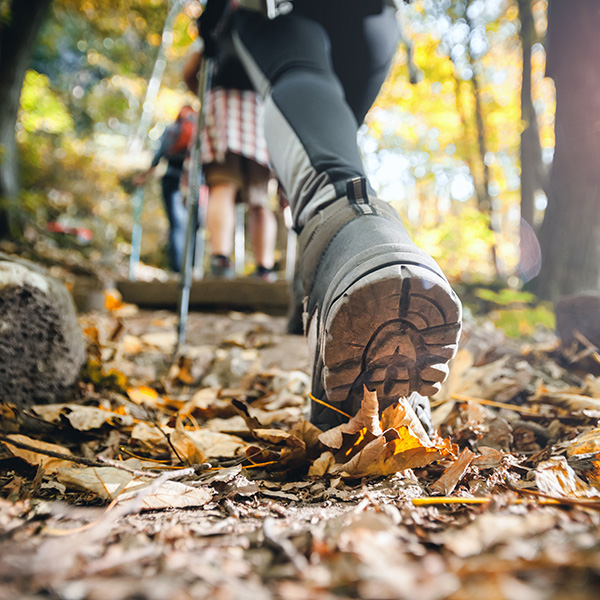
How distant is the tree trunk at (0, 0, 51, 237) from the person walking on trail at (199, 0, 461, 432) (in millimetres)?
5150

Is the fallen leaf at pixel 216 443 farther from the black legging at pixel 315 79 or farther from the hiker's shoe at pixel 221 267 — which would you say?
the hiker's shoe at pixel 221 267

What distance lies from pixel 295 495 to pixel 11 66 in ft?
21.2

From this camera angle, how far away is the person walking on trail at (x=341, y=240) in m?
0.77

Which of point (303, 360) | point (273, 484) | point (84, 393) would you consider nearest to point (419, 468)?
point (273, 484)

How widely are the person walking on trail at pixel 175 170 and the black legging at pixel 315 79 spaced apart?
3.03 m

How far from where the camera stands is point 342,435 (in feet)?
2.76

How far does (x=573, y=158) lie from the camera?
358 centimetres

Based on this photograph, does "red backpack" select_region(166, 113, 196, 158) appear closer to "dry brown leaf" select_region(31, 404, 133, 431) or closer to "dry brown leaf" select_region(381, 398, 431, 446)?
"dry brown leaf" select_region(31, 404, 133, 431)

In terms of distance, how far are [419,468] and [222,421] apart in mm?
561

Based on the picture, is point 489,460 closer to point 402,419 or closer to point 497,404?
point 402,419

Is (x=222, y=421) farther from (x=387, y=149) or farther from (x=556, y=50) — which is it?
(x=387, y=149)

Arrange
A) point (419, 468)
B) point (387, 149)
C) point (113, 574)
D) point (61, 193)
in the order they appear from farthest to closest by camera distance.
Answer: point (387, 149), point (61, 193), point (419, 468), point (113, 574)

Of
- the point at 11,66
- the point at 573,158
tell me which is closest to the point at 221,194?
the point at 573,158

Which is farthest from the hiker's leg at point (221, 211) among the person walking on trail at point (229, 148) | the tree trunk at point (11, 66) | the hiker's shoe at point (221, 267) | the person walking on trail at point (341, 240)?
the tree trunk at point (11, 66)
